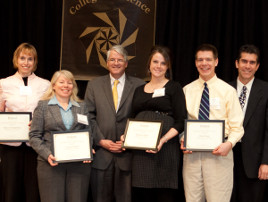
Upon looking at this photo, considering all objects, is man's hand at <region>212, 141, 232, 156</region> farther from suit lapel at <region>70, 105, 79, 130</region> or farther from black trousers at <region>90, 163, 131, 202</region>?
suit lapel at <region>70, 105, 79, 130</region>

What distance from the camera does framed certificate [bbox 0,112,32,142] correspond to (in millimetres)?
3051

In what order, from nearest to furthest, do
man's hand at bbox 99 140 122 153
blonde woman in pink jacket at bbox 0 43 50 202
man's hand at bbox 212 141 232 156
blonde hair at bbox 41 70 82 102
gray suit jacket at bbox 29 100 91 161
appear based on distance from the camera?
man's hand at bbox 212 141 232 156 < gray suit jacket at bbox 29 100 91 161 < blonde hair at bbox 41 70 82 102 < man's hand at bbox 99 140 122 153 < blonde woman in pink jacket at bbox 0 43 50 202

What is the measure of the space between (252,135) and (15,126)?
234 cm

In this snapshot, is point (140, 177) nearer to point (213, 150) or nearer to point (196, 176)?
point (196, 176)

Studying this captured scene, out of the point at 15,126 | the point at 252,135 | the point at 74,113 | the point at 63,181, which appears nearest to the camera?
the point at 63,181

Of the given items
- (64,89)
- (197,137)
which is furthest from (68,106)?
(197,137)

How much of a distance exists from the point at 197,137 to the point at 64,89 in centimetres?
129

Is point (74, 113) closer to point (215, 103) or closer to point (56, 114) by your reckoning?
point (56, 114)

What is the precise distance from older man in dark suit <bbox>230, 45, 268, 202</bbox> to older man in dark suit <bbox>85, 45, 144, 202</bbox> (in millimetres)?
1158

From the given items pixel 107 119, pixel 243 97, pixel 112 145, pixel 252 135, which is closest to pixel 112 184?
pixel 112 145

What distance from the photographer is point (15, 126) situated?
307 centimetres

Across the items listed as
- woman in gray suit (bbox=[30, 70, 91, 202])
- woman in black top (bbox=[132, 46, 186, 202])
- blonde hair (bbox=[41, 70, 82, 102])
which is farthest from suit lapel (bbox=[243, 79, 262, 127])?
blonde hair (bbox=[41, 70, 82, 102])

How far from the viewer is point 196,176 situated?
2.87 meters

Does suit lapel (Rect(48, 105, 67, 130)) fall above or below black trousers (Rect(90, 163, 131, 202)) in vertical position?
above
